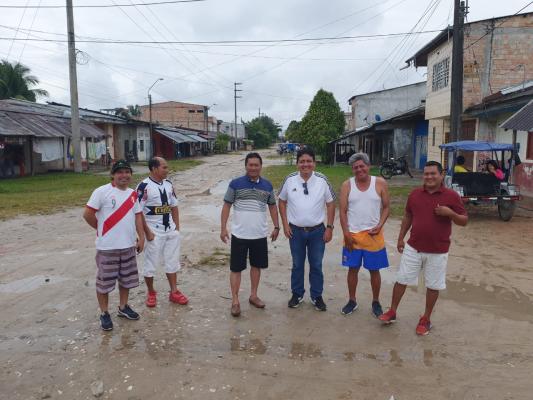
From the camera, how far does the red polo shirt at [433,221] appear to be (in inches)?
167

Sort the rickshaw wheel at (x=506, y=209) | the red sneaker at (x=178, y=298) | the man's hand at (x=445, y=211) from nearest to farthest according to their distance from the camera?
the man's hand at (x=445, y=211), the red sneaker at (x=178, y=298), the rickshaw wheel at (x=506, y=209)

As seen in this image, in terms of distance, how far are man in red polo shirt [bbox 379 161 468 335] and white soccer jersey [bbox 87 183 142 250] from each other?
260 cm

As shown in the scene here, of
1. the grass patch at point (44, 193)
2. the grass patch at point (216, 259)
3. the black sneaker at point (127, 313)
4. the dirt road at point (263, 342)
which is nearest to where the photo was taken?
the dirt road at point (263, 342)

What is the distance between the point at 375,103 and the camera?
136 ft

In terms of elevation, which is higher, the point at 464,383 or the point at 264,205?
the point at 264,205

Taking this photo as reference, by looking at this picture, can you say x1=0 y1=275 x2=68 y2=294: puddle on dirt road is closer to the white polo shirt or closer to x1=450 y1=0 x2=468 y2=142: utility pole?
the white polo shirt

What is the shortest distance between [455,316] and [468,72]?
15473 millimetres

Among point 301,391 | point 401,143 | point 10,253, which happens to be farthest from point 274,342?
point 401,143

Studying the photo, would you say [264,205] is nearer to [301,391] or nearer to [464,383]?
[301,391]

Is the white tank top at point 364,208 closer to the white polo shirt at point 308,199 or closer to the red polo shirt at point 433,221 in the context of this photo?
the white polo shirt at point 308,199

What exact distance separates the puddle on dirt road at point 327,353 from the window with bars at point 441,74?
703 inches

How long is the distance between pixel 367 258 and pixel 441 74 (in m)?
18.3

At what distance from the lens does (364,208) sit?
466 cm

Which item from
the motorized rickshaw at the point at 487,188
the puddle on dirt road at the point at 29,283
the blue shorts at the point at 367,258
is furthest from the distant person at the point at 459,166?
the puddle on dirt road at the point at 29,283
